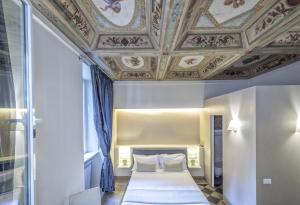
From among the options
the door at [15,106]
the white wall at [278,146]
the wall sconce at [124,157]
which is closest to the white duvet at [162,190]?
the wall sconce at [124,157]

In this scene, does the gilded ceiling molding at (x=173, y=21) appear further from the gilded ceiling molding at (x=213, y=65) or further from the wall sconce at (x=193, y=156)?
the wall sconce at (x=193, y=156)

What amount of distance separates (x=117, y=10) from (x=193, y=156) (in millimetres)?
4663

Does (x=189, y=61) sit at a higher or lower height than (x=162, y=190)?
higher

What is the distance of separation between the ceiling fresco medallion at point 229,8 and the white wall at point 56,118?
5.59ft

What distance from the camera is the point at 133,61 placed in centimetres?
427

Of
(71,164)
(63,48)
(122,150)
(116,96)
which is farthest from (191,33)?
(122,150)

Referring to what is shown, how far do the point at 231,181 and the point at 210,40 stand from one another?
2.63 metres

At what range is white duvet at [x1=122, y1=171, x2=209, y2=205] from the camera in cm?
354

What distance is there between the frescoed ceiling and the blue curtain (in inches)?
16.4

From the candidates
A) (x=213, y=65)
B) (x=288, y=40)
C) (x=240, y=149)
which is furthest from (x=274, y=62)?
(x=240, y=149)

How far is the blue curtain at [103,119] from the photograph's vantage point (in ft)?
13.2

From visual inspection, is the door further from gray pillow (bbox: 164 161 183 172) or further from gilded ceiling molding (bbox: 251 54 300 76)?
gilded ceiling molding (bbox: 251 54 300 76)

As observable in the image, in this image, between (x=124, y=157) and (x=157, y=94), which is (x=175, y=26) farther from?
(x=124, y=157)

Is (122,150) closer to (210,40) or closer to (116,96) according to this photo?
(116,96)
